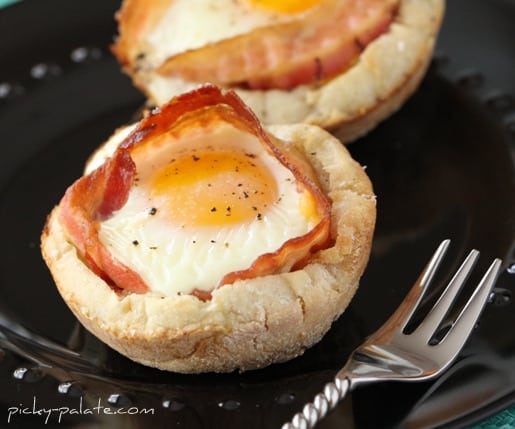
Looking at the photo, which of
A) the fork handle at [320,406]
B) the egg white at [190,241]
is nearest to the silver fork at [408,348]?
the fork handle at [320,406]

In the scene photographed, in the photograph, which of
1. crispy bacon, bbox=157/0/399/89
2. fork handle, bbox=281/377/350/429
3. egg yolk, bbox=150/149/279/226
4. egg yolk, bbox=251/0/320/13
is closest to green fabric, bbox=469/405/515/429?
fork handle, bbox=281/377/350/429

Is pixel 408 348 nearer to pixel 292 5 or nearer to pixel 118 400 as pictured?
pixel 118 400

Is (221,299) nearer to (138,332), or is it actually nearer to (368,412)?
(138,332)

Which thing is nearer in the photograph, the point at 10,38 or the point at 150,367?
the point at 150,367

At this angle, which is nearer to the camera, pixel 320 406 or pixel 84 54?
pixel 320 406


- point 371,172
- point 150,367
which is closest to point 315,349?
point 150,367

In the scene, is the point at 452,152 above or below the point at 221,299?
below

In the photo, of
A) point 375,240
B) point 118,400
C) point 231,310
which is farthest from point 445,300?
point 118,400
